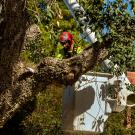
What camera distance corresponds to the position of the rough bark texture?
280 inches

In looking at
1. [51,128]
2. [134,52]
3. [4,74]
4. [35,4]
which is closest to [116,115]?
[51,128]

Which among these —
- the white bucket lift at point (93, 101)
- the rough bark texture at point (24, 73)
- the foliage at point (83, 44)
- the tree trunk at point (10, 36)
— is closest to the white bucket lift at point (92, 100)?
the white bucket lift at point (93, 101)

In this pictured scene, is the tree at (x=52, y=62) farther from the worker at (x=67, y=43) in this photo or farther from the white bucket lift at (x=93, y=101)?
the white bucket lift at (x=93, y=101)

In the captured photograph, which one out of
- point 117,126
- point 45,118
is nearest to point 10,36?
point 45,118

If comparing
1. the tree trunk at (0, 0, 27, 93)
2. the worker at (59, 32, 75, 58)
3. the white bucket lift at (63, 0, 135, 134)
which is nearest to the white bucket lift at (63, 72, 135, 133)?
the white bucket lift at (63, 0, 135, 134)

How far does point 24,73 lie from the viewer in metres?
7.60

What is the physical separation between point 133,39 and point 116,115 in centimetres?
334

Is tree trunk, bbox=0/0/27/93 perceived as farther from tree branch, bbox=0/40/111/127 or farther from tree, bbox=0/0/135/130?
tree branch, bbox=0/40/111/127

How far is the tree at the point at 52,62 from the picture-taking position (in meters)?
7.21

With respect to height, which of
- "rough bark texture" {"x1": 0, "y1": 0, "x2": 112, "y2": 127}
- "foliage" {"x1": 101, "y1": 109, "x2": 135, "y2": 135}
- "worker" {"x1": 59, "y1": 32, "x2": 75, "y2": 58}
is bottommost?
"foliage" {"x1": 101, "y1": 109, "x2": 135, "y2": 135}

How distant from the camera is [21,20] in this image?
22.6 feet

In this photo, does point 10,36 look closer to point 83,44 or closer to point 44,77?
point 44,77

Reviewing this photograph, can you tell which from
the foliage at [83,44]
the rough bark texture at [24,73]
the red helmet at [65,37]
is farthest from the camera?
the red helmet at [65,37]

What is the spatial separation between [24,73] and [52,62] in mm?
421
